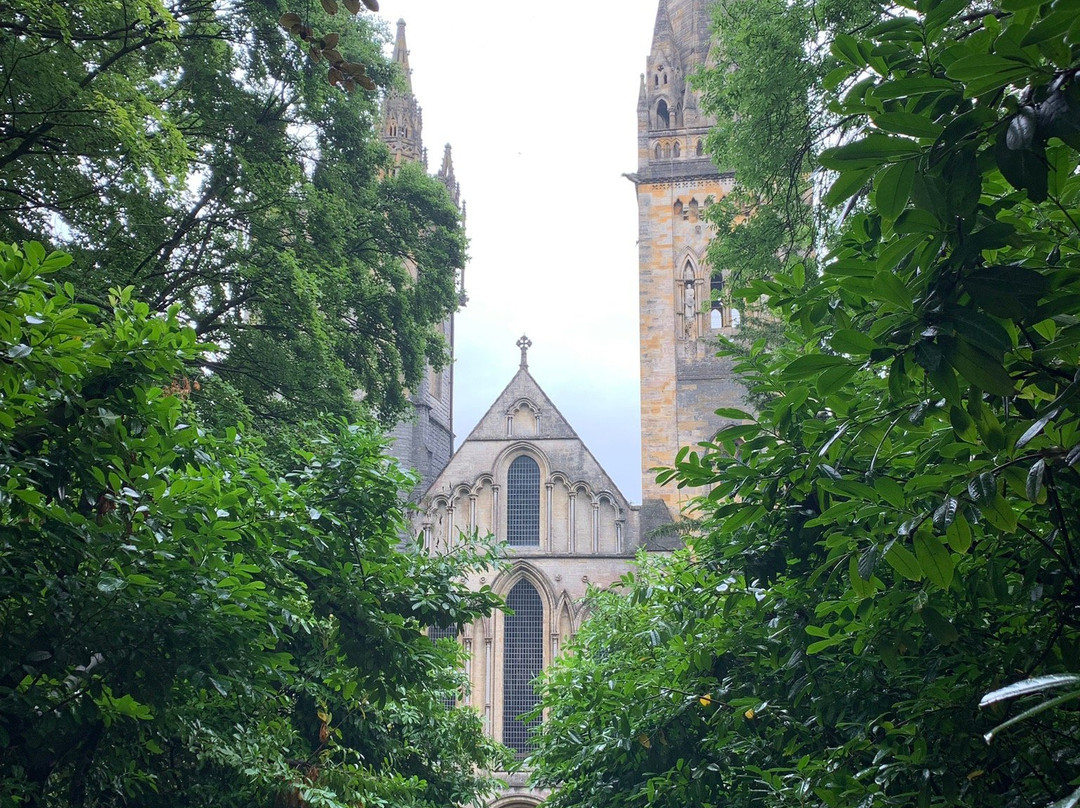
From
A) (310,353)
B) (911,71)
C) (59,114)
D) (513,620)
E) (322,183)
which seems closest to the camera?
(911,71)

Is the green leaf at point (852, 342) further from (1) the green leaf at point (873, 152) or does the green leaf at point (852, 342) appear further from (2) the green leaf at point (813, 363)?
(1) the green leaf at point (873, 152)

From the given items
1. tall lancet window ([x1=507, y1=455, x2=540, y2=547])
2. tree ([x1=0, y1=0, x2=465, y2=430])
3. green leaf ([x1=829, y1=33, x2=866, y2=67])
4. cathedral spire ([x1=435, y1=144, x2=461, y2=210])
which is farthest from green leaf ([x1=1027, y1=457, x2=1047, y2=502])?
cathedral spire ([x1=435, y1=144, x2=461, y2=210])

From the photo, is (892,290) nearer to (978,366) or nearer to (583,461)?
(978,366)

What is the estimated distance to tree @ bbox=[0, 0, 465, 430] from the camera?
32.1ft

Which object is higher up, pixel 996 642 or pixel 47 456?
pixel 47 456

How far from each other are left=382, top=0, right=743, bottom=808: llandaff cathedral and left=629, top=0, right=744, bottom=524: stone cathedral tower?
0.13 ft

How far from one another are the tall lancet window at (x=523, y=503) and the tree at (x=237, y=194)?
1133 centimetres

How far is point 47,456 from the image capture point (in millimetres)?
5566

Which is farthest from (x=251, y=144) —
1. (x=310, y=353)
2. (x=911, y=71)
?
(x=911, y=71)

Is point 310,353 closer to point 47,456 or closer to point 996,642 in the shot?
point 47,456

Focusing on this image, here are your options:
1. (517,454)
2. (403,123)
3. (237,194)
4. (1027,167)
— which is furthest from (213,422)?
(403,123)

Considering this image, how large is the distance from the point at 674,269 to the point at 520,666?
11.8m

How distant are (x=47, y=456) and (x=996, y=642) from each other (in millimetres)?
4686

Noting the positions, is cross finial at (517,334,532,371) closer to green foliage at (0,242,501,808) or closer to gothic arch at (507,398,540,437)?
gothic arch at (507,398,540,437)
